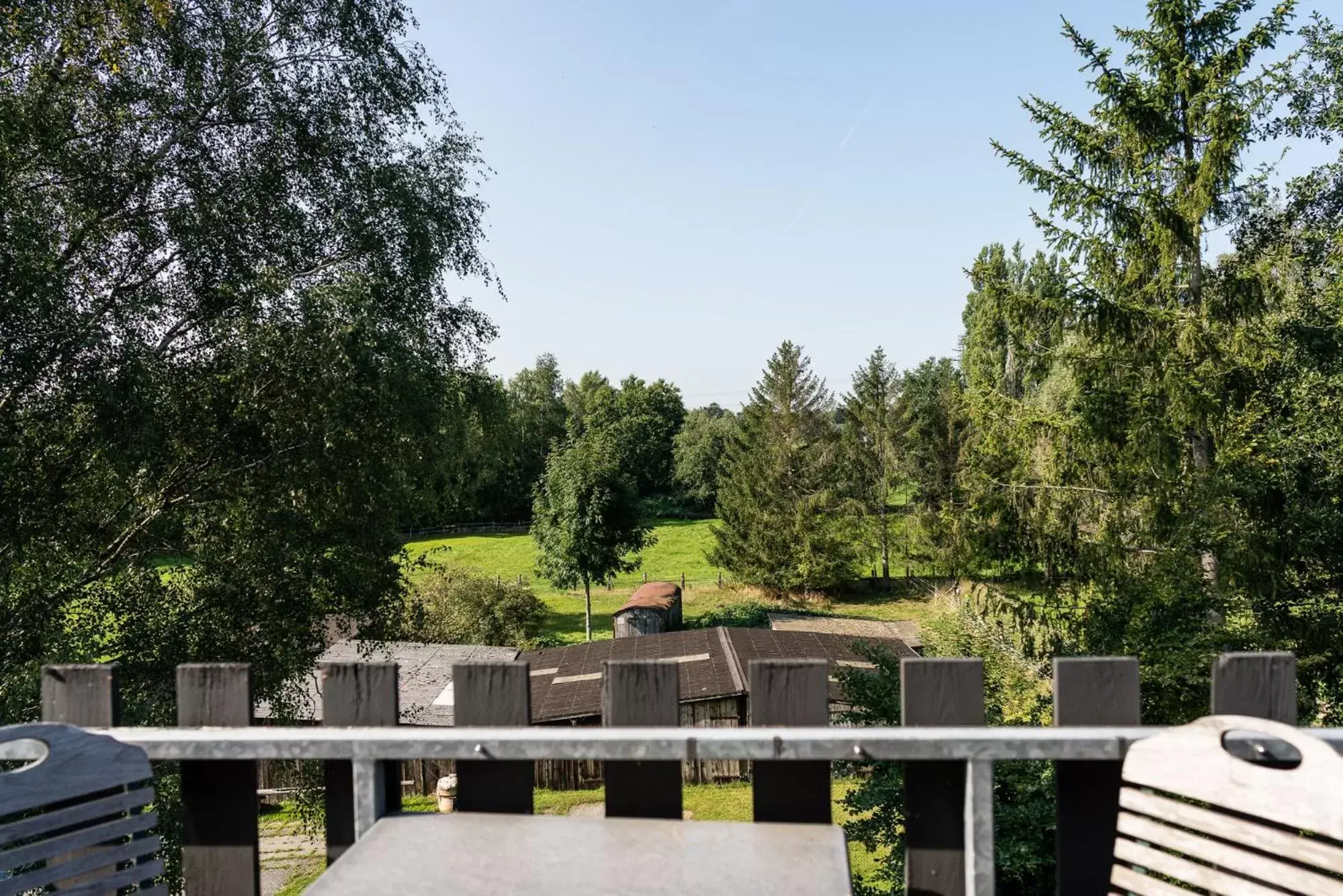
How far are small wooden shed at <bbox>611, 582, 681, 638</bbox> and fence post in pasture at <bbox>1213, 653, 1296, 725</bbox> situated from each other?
2043 cm

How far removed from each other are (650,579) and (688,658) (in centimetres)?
1671

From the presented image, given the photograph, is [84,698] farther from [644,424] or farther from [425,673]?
[644,424]

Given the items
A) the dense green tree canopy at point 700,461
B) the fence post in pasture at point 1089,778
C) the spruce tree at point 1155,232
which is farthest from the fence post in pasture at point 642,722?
the dense green tree canopy at point 700,461

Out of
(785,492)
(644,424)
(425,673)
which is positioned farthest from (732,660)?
(644,424)

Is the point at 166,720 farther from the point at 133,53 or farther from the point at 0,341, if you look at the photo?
the point at 133,53

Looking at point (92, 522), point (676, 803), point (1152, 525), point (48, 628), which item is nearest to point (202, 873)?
point (676, 803)

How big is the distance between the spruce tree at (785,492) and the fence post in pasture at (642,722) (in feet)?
94.9

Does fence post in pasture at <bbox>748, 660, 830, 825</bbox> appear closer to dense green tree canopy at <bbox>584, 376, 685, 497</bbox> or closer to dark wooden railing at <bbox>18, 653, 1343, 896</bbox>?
dark wooden railing at <bbox>18, 653, 1343, 896</bbox>

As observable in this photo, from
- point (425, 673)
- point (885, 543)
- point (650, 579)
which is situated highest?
point (885, 543)

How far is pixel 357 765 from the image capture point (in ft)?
Result: 4.56

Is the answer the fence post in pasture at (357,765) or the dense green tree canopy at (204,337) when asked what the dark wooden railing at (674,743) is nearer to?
the fence post in pasture at (357,765)

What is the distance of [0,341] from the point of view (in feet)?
20.1

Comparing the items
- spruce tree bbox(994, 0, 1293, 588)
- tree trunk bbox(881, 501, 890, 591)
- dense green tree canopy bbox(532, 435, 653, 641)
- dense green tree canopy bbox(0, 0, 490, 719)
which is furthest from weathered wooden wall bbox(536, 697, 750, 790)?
tree trunk bbox(881, 501, 890, 591)

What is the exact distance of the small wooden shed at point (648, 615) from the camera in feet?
74.0
